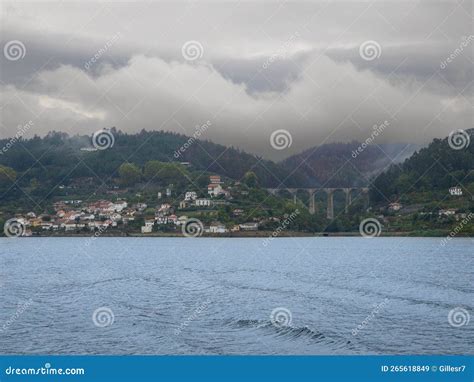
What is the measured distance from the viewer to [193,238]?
324 feet

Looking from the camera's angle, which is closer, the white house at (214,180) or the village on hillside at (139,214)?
the village on hillside at (139,214)

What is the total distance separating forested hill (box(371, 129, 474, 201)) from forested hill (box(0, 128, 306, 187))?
14644mm

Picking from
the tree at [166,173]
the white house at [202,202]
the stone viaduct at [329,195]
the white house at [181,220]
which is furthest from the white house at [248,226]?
the tree at [166,173]

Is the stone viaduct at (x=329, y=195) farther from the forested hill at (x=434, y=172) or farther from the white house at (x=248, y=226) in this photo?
the white house at (x=248, y=226)

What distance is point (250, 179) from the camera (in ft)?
298

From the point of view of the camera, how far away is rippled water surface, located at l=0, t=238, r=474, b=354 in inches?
729

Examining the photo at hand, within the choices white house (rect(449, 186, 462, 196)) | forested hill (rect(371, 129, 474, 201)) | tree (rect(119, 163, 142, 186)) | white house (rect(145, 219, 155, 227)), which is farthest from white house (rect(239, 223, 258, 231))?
white house (rect(449, 186, 462, 196))

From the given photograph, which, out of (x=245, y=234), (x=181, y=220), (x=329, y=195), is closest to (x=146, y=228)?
(x=181, y=220)

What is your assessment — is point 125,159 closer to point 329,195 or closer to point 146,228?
point 146,228

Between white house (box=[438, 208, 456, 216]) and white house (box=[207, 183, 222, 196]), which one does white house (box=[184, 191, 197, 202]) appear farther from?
white house (box=[438, 208, 456, 216])

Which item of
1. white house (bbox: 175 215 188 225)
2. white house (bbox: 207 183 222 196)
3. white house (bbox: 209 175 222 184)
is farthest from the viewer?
white house (bbox: 209 175 222 184)

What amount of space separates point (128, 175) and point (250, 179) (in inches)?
610

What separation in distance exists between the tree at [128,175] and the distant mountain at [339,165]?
89.7 ft

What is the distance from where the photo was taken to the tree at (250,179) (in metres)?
89.8
